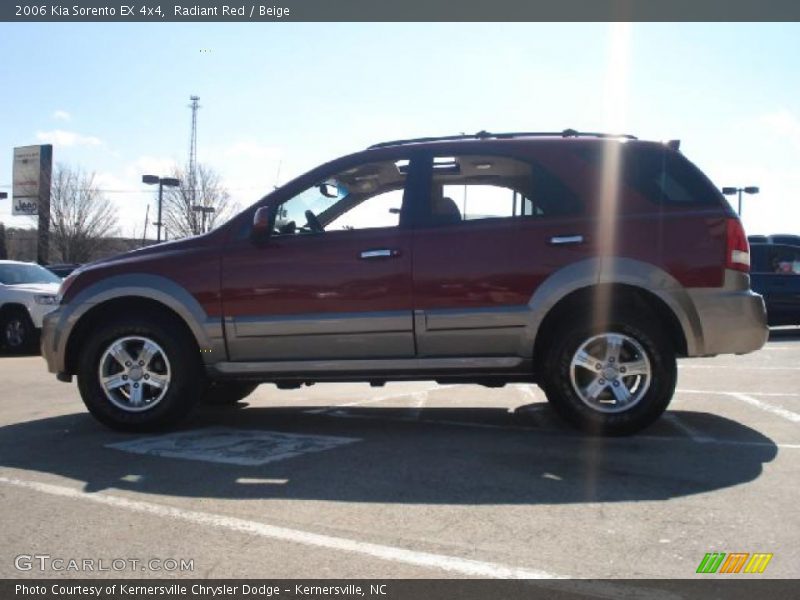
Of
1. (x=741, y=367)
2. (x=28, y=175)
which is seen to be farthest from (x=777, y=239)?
(x=28, y=175)

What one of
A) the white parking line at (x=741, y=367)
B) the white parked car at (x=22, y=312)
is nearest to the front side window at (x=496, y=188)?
the white parking line at (x=741, y=367)

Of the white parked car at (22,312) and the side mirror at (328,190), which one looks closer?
the side mirror at (328,190)

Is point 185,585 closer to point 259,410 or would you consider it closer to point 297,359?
point 297,359

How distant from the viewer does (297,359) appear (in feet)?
17.9

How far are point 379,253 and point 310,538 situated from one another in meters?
2.45

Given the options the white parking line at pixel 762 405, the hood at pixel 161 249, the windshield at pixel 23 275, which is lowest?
the white parking line at pixel 762 405

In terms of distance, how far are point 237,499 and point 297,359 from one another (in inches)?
64.0

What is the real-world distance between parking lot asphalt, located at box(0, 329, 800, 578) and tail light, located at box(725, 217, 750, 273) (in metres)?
1.20

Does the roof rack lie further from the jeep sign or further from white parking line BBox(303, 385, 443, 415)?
the jeep sign

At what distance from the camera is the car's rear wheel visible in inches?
510

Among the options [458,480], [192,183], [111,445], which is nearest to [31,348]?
[111,445]

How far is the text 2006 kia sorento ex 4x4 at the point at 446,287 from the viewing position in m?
5.16

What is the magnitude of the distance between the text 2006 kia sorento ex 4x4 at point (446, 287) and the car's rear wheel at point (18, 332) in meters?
8.01

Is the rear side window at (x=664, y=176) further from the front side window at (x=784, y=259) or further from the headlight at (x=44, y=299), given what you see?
the headlight at (x=44, y=299)
